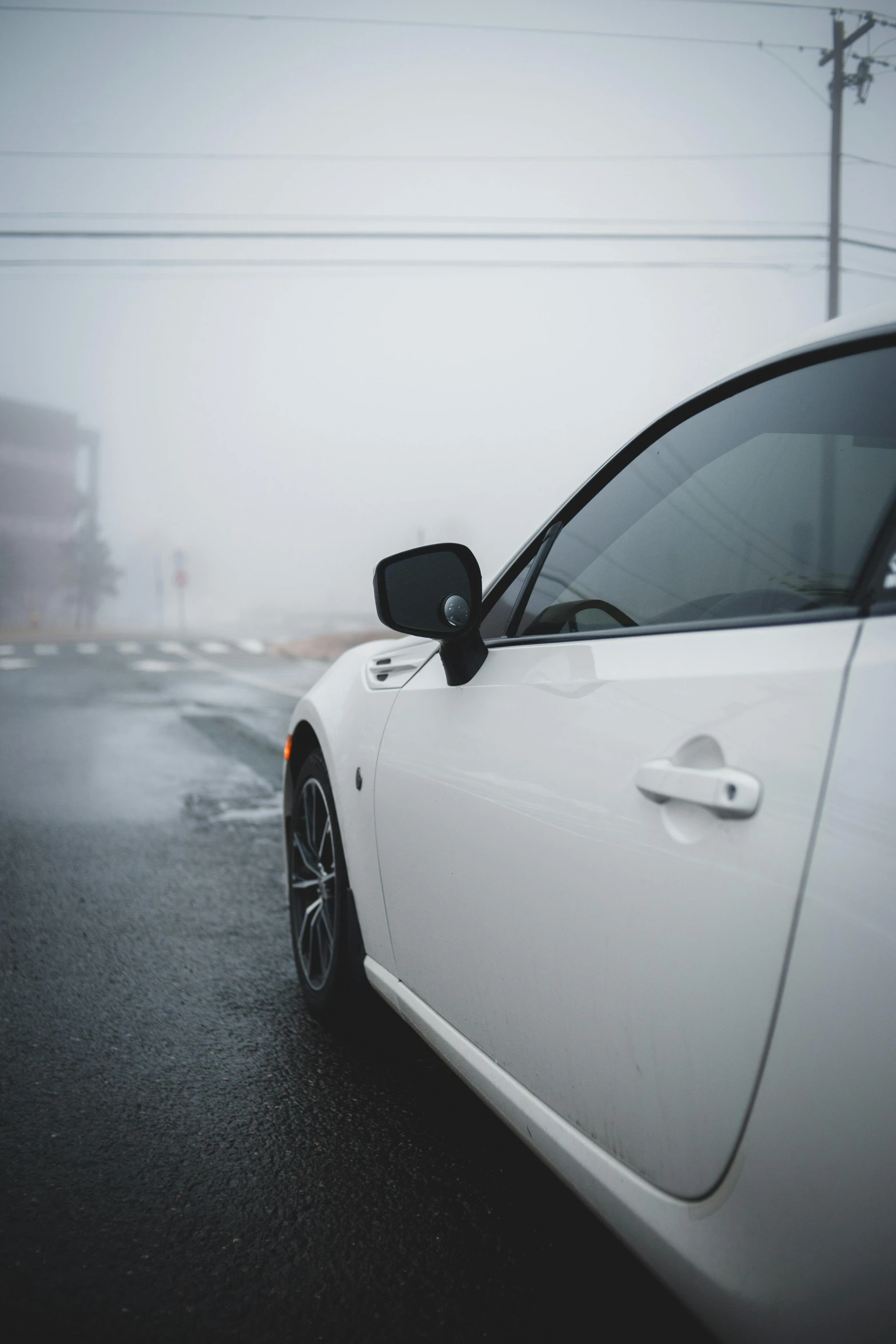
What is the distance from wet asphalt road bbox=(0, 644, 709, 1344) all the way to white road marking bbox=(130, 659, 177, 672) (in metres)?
17.3

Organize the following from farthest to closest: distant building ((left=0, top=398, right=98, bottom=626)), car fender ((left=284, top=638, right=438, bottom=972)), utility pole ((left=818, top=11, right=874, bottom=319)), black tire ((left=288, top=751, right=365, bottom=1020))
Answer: distant building ((left=0, top=398, right=98, bottom=626))
utility pole ((left=818, top=11, right=874, bottom=319))
black tire ((left=288, top=751, right=365, bottom=1020))
car fender ((left=284, top=638, right=438, bottom=972))

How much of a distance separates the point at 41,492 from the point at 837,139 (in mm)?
81321

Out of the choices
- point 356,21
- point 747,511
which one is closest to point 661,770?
point 747,511

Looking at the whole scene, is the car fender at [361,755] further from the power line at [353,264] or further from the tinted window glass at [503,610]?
the power line at [353,264]

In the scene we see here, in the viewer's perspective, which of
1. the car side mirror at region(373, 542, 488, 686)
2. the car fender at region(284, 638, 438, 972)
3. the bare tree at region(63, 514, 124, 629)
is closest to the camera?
the car side mirror at region(373, 542, 488, 686)

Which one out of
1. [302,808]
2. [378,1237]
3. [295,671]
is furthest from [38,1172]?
[295,671]

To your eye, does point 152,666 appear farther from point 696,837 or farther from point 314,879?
point 696,837

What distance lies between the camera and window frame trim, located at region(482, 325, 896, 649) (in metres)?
1.28

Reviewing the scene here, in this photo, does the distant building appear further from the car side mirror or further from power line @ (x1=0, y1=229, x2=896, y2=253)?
the car side mirror

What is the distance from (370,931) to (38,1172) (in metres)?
0.94

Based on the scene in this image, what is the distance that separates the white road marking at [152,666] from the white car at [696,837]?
19.8m

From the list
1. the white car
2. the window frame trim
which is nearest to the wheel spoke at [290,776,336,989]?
the white car

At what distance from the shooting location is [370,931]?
8.48 feet

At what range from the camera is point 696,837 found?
4.23ft
